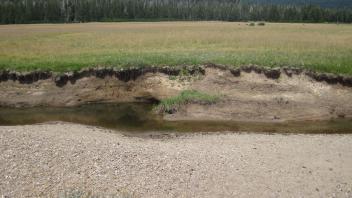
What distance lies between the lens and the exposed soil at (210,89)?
91.8 feet

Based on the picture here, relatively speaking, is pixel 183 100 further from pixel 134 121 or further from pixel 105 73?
pixel 105 73

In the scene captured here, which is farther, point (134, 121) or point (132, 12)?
point (132, 12)

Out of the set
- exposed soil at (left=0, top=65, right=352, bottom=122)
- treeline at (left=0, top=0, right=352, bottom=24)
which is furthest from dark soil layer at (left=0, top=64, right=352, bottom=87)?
treeline at (left=0, top=0, right=352, bottom=24)

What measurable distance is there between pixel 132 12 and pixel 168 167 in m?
136

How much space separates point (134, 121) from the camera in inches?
1075

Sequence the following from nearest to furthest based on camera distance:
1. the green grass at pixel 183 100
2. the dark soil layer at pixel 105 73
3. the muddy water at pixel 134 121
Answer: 1. the muddy water at pixel 134 121
2. the green grass at pixel 183 100
3. the dark soil layer at pixel 105 73

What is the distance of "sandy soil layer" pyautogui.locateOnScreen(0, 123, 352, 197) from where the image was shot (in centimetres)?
1549

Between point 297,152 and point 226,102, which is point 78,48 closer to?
point 226,102

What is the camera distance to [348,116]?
90.9ft

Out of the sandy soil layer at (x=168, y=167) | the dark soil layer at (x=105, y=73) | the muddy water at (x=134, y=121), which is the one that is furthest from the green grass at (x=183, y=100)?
the sandy soil layer at (x=168, y=167)

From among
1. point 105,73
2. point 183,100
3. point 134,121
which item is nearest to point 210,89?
point 183,100

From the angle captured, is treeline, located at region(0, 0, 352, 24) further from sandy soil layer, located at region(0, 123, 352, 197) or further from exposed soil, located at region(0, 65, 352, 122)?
sandy soil layer, located at region(0, 123, 352, 197)

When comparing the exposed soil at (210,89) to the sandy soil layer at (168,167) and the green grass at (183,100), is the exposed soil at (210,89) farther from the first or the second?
the sandy soil layer at (168,167)

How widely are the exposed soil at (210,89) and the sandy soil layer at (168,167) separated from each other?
632 cm
